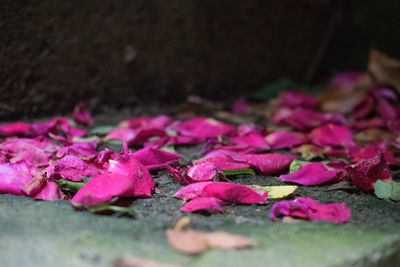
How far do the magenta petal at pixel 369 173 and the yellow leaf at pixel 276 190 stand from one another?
0.18 m

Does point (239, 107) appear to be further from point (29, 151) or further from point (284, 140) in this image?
point (29, 151)

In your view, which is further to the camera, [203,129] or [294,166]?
[203,129]

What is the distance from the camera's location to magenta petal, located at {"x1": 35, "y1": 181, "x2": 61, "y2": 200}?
0.99m

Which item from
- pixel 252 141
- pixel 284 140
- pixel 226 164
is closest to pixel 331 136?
pixel 284 140

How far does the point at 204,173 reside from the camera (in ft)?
3.63

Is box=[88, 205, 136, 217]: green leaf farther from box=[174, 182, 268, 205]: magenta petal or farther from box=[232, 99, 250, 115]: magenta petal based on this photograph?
box=[232, 99, 250, 115]: magenta petal

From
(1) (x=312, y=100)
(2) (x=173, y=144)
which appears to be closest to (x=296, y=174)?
(2) (x=173, y=144)

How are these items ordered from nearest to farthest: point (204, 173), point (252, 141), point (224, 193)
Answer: point (224, 193) → point (204, 173) → point (252, 141)

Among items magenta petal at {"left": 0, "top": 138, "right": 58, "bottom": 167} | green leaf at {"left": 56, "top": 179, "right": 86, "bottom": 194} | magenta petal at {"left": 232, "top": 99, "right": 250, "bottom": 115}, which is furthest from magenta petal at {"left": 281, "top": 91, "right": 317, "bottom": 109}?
green leaf at {"left": 56, "top": 179, "right": 86, "bottom": 194}

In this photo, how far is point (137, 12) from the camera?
2.12 metres

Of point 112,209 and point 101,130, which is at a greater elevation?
point 112,209

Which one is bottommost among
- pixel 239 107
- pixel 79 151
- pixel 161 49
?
pixel 239 107

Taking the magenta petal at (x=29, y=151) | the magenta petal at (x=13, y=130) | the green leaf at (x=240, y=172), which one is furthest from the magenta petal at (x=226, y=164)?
the magenta petal at (x=13, y=130)

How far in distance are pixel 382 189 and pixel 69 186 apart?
77 cm
